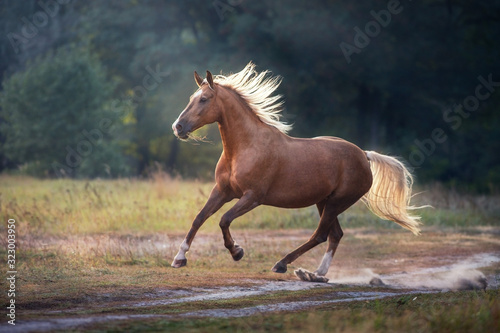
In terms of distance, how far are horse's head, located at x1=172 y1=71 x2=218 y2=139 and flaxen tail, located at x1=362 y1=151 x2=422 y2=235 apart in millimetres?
2921

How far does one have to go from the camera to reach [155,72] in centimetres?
3559

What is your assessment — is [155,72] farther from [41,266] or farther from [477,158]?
[41,266]

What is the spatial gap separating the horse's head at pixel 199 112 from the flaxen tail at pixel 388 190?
2921 mm

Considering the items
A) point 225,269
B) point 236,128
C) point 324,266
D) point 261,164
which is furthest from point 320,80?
point 261,164

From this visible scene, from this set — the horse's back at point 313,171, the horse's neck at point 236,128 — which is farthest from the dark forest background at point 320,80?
the horse's neck at point 236,128

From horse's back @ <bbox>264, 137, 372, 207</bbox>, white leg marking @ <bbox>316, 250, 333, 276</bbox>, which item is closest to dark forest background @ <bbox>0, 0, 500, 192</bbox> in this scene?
horse's back @ <bbox>264, 137, 372, 207</bbox>

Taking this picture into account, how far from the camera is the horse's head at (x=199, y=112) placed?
893 centimetres

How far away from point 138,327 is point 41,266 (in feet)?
15.1

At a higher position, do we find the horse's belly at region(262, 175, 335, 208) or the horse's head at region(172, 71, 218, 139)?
the horse's head at region(172, 71, 218, 139)

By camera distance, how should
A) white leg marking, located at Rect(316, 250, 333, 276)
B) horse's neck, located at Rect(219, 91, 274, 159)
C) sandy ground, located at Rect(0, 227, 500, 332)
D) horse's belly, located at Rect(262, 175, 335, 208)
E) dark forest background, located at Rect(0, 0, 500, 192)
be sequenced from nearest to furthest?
sandy ground, located at Rect(0, 227, 500, 332)
horse's neck, located at Rect(219, 91, 274, 159)
horse's belly, located at Rect(262, 175, 335, 208)
white leg marking, located at Rect(316, 250, 333, 276)
dark forest background, located at Rect(0, 0, 500, 192)

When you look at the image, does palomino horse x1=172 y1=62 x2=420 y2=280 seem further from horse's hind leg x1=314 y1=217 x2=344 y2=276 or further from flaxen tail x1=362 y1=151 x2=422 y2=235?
flaxen tail x1=362 y1=151 x2=422 y2=235

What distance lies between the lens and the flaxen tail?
11.0 metres

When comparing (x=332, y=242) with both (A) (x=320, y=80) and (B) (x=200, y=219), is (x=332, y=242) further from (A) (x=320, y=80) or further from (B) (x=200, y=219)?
(A) (x=320, y=80)

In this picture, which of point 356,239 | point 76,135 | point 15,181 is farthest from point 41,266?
point 76,135
